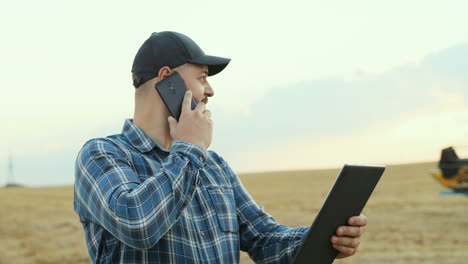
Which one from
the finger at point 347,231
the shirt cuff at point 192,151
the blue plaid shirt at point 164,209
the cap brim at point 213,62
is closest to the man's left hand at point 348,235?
the finger at point 347,231

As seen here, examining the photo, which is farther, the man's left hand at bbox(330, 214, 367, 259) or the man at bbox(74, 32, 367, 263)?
the man's left hand at bbox(330, 214, 367, 259)

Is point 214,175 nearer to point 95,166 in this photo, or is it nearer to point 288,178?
point 95,166

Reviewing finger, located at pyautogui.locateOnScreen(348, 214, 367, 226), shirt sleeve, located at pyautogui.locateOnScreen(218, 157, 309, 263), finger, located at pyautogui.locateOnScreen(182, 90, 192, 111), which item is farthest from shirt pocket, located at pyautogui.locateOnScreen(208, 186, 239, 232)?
finger, located at pyautogui.locateOnScreen(348, 214, 367, 226)

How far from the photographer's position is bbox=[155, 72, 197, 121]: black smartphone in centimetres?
273

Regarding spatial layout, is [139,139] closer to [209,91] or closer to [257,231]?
[209,91]

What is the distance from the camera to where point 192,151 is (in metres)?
2.51

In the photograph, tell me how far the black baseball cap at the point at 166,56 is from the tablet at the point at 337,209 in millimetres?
869

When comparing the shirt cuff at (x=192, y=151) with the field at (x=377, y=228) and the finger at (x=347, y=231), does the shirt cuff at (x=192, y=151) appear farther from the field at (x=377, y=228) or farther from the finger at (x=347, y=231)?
the field at (x=377, y=228)

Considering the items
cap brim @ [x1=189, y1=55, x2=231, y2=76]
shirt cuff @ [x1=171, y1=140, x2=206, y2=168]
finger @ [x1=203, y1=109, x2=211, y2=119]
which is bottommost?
shirt cuff @ [x1=171, y1=140, x2=206, y2=168]

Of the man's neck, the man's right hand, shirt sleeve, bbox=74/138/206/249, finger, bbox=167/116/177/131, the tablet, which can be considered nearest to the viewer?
shirt sleeve, bbox=74/138/206/249

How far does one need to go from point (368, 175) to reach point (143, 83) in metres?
1.12

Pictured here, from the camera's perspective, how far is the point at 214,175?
2932mm

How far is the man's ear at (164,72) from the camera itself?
2830mm

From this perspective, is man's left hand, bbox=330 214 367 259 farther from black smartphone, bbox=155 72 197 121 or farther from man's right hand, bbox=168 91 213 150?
black smartphone, bbox=155 72 197 121
